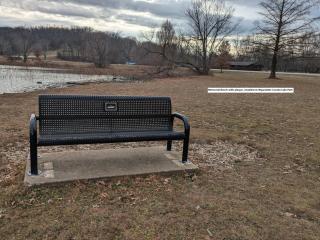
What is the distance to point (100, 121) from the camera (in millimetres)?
4645

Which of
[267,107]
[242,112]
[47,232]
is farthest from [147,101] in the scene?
[267,107]

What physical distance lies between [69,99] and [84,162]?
83 centimetres

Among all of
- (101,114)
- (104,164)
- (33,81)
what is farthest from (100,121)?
(33,81)

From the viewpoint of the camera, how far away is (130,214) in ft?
11.0

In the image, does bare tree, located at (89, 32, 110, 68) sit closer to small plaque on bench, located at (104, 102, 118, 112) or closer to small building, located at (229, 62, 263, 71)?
small building, located at (229, 62, 263, 71)

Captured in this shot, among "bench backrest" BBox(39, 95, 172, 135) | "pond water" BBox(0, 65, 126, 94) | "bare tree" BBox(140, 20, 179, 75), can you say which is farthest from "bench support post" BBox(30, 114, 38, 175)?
"bare tree" BBox(140, 20, 179, 75)

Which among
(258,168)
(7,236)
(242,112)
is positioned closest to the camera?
(7,236)

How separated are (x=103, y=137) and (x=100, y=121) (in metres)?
0.40

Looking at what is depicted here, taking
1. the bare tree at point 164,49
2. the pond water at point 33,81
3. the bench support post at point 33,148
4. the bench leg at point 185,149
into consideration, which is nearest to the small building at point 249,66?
the bare tree at point 164,49

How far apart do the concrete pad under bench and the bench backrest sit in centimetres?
40

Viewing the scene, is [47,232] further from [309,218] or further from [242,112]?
[242,112]

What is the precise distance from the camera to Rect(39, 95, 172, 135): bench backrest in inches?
172

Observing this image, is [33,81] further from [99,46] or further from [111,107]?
[99,46]

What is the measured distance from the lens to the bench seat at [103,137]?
4.08 meters
